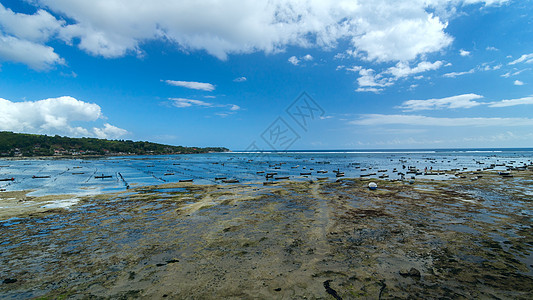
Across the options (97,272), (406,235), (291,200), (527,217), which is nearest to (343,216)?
(406,235)

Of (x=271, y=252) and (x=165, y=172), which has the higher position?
(x=271, y=252)

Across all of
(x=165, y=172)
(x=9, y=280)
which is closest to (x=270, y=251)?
(x=9, y=280)

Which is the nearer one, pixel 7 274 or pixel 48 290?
pixel 48 290

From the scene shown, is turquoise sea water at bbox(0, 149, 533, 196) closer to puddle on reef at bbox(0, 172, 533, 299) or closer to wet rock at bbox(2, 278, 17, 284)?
puddle on reef at bbox(0, 172, 533, 299)

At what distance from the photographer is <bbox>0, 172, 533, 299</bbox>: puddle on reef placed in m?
8.88

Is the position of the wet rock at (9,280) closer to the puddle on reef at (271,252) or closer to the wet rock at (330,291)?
the puddle on reef at (271,252)

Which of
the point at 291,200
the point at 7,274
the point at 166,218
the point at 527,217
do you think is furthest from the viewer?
the point at 291,200

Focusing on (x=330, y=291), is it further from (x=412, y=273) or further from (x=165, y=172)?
(x=165, y=172)

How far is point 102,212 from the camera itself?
69.3 feet

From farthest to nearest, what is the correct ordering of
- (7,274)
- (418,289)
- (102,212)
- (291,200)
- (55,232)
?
(291,200) → (102,212) → (55,232) → (7,274) → (418,289)

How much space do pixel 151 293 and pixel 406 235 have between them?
49.7 ft

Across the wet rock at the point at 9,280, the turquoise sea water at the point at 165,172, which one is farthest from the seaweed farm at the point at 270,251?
the turquoise sea water at the point at 165,172

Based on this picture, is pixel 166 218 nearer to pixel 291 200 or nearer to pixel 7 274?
pixel 7 274

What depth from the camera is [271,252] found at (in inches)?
480
